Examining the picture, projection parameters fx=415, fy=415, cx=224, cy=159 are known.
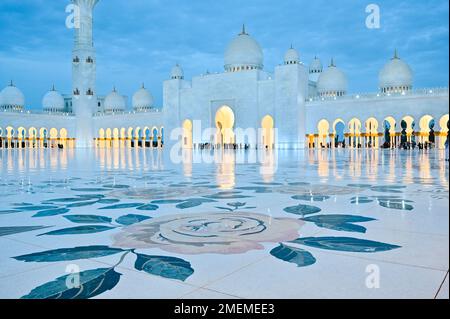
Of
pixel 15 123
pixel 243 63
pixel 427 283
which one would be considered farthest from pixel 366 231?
pixel 15 123

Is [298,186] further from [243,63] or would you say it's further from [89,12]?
[89,12]

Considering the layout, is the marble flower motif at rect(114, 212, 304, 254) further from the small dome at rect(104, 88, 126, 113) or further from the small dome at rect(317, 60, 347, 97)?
the small dome at rect(104, 88, 126, 113)

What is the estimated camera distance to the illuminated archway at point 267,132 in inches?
980

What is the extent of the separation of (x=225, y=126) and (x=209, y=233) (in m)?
26.6

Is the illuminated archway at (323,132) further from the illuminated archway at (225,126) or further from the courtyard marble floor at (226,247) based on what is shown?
the courtyard marble floor at (226,247)

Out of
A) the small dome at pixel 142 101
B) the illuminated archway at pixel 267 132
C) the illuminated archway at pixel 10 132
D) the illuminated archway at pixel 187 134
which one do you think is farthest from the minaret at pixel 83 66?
the illuminated archway at pixel 267 132

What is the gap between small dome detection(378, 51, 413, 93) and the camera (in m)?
24.3

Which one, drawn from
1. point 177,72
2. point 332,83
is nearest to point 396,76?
point 332,83

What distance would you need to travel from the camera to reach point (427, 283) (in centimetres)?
123

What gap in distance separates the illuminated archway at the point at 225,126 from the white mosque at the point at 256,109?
0.07 meters

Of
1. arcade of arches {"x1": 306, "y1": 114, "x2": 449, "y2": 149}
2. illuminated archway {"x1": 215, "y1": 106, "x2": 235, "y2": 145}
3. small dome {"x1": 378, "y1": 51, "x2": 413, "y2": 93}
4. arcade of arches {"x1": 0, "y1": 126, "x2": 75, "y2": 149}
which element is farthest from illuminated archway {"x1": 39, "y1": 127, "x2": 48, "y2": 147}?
small dome {"x1": 378, "y1": 51, "x2": 413, "y2": 93}

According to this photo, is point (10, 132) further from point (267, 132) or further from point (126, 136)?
point (267, 132)

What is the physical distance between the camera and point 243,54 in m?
25.4

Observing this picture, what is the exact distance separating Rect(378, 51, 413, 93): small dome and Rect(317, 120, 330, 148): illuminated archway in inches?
159
